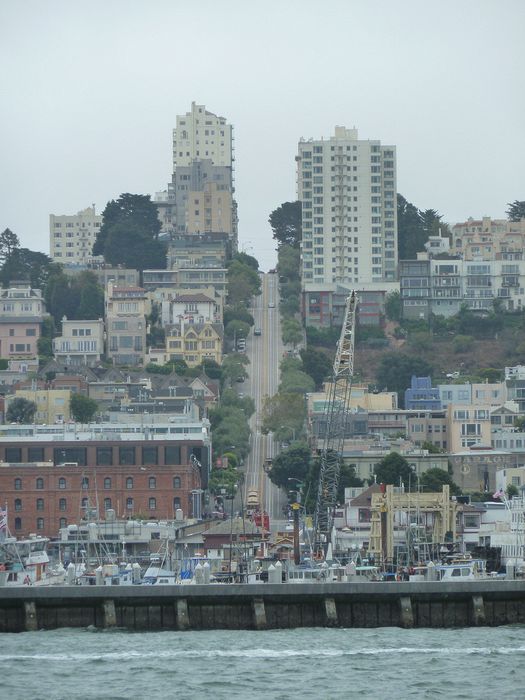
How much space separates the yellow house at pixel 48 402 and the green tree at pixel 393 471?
114ft

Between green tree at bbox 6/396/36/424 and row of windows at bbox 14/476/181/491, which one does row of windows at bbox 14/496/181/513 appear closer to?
row of windows at bbox 14/476/181/491

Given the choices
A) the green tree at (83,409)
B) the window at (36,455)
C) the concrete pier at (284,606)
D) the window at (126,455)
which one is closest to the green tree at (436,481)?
the window at (126,455)

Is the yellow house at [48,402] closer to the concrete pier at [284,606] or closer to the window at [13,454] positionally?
the window at [13,454]

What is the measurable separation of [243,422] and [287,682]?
4616 inches

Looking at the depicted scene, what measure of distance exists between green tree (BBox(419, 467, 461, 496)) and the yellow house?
128 ft

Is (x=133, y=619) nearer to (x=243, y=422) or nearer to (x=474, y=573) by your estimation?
(x=474, y=573)

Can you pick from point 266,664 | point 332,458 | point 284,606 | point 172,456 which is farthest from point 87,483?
point 266,664

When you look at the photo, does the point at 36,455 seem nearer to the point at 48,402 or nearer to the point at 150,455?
the point at 150,455

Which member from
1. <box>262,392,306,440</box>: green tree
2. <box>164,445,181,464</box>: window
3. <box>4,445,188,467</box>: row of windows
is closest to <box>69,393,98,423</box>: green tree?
<box>262,392,306,440</box>: green tree

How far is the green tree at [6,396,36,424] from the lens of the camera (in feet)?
626

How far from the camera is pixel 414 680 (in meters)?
77.3

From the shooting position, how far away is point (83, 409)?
7594 inches

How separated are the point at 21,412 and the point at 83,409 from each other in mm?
5068

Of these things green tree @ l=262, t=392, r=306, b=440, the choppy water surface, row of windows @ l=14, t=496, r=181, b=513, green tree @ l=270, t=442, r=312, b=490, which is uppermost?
green tree @ l=262, t=392, r=306, b=440
